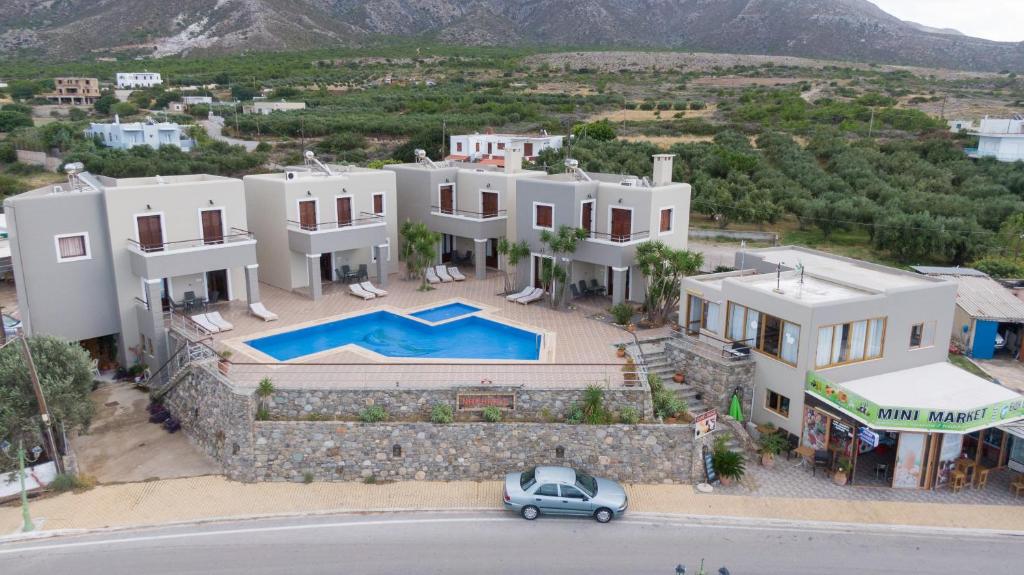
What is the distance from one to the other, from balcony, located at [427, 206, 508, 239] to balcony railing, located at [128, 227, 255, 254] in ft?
33.2

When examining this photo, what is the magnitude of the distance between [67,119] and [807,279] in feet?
296

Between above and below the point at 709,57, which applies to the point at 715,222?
below

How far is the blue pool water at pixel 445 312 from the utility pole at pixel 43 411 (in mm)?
12409

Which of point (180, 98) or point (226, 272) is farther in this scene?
point (180, 98)

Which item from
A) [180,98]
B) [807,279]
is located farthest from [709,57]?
[807,279]

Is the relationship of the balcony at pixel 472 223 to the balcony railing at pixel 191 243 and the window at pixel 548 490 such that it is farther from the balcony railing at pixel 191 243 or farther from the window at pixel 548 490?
the window at pixel 548 490

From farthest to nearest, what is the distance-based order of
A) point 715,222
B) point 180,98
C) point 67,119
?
point 180,98
point 67,119
point 715,222

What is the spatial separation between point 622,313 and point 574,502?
401 inches

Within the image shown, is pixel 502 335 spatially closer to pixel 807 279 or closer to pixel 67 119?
pixel 807 279

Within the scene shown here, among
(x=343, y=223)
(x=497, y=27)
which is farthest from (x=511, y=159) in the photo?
(x=497, y=27)

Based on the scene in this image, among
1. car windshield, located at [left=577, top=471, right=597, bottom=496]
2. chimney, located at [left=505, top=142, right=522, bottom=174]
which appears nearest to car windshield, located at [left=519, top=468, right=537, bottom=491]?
car windshield, located at [left=577, top=471, right=597, bottom=496]

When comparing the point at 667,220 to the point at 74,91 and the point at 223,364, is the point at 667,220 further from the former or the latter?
the point at 74,91

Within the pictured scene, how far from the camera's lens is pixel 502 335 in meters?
25.3

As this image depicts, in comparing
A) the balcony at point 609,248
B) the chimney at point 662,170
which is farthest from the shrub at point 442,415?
the chimney at point 662,170
